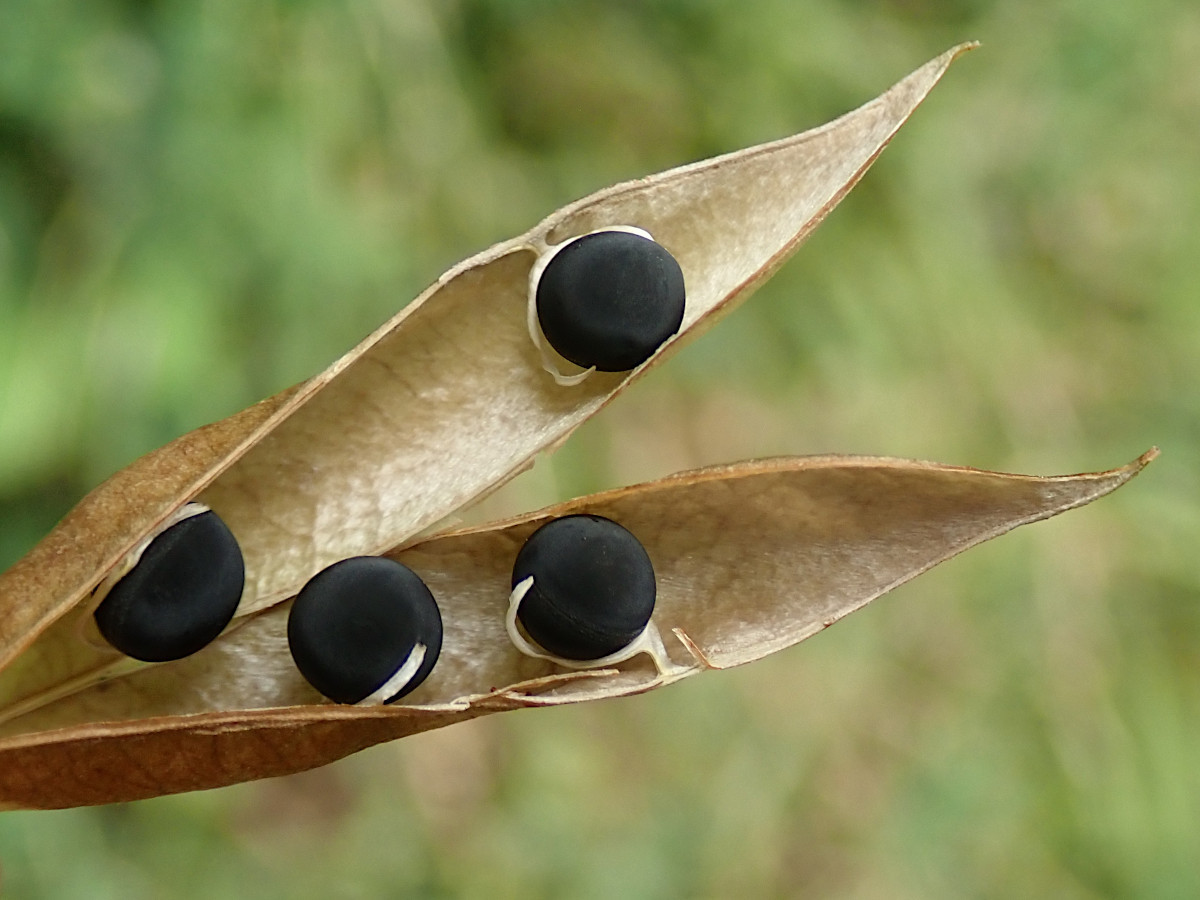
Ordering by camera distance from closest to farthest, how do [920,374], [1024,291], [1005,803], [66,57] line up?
[66,57] → [1005,803] → [920,374] → [1024,291]

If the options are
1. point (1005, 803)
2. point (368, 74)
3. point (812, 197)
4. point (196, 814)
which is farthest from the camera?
point (1005, 803)

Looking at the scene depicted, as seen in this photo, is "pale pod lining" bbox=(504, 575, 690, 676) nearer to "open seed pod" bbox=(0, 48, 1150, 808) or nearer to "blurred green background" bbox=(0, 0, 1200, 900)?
"open seed pod" bbox=(0, 48, 1150, 808)

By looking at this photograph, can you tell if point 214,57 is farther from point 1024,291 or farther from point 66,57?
point 1024,291

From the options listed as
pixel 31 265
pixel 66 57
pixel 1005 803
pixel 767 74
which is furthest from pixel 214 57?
pixel 1005 803

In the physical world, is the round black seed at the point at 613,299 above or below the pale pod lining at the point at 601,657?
above

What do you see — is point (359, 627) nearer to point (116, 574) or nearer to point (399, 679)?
point (399, 679)

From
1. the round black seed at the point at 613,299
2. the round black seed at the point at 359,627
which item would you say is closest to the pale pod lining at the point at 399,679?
the round black seed at the point at 359,627

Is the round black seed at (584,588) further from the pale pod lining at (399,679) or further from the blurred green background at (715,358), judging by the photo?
the blurred green background at (715,358)

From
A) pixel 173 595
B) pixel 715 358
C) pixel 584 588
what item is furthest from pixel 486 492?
pixel 715 358
